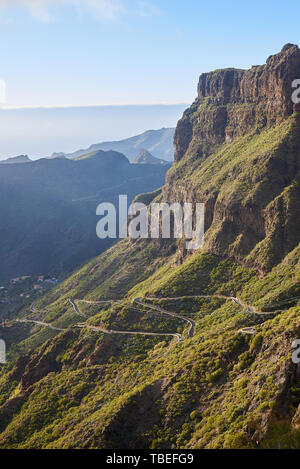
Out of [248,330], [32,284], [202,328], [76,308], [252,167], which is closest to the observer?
[248,330]

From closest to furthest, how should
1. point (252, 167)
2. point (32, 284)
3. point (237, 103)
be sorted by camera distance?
point (252, 167), point (237, 103), point (32, 284)

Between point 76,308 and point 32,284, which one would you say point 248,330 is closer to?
point 76,308

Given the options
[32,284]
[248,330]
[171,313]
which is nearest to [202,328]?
[171,313]

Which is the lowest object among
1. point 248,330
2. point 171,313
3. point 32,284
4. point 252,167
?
point 32,284

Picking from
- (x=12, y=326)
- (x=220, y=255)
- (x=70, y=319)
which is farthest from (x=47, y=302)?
(x=220, y=255)

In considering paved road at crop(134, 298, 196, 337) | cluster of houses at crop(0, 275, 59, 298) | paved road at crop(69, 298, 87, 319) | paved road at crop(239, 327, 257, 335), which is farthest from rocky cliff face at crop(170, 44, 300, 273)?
cluster of houses at crop(0, 275, 59, 298)

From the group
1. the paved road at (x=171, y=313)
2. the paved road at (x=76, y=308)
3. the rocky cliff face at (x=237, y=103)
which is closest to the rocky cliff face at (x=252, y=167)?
the rocky cliff face at (x=237, y=103)

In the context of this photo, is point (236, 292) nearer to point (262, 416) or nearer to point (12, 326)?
point (262, 416)
